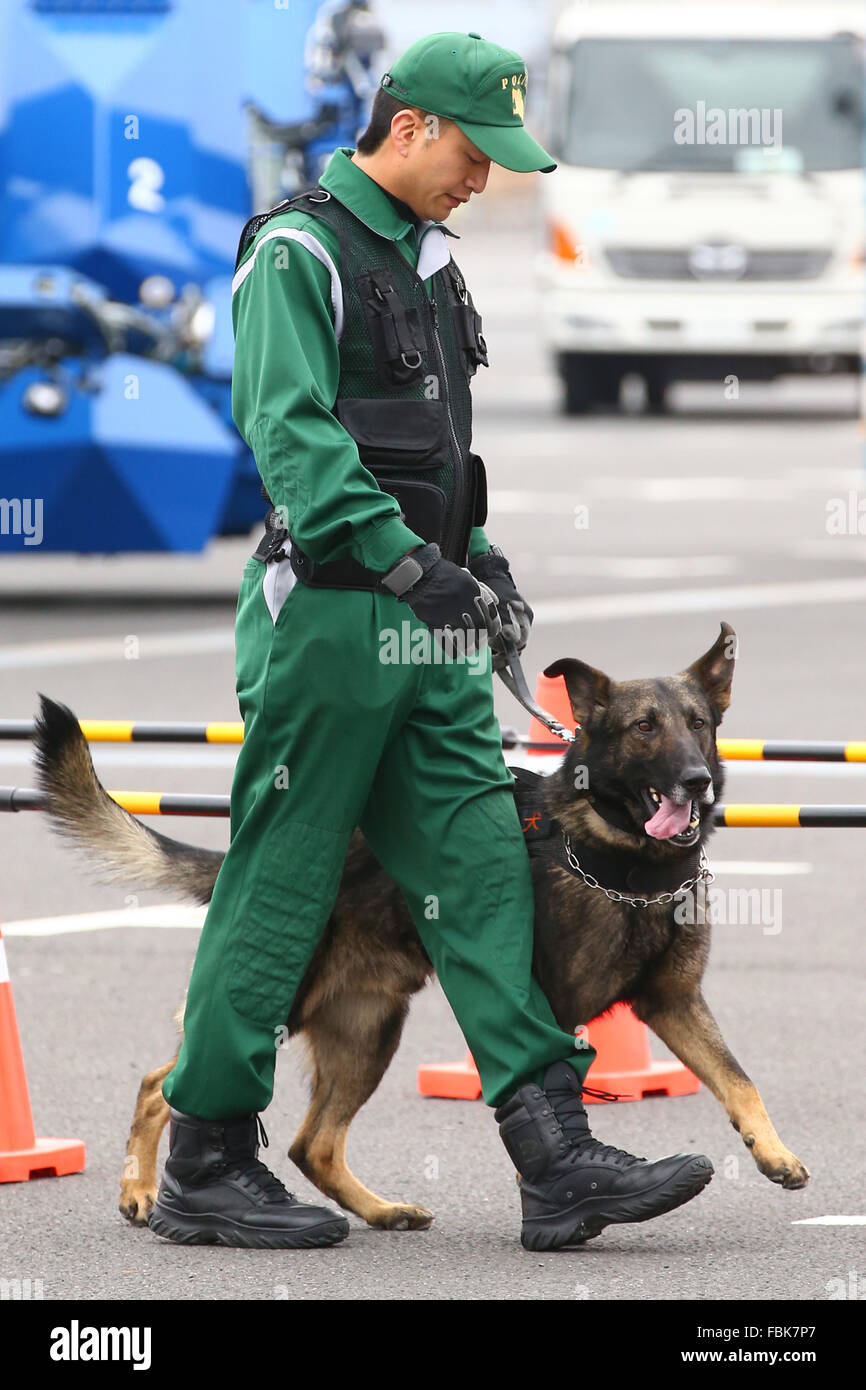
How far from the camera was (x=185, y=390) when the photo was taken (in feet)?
48.5

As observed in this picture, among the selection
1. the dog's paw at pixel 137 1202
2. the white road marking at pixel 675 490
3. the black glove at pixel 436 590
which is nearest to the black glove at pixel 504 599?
the black glove at pixel 436 590

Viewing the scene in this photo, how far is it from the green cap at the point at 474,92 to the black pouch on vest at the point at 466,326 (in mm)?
303

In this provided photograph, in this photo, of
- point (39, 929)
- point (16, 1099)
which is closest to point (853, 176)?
point (39, 929)

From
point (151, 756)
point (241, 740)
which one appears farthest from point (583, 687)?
point (151, 756)

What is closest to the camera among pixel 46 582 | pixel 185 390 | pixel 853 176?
pixel 185 390

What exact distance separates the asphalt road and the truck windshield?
792cm

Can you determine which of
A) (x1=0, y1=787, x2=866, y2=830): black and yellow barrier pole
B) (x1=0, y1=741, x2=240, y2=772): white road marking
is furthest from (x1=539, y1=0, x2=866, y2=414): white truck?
(x1=0, y1=787, x2=866, y2=830): black and yellow barrier pole

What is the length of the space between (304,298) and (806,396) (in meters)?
31.7

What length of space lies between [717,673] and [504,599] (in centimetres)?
48

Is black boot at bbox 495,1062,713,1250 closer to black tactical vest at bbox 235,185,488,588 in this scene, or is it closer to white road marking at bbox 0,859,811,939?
black tactical vest at bbox 235,185,488,588

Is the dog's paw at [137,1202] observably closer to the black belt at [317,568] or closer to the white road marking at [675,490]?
the black belt at [317,568]

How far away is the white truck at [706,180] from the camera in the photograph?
28266mm

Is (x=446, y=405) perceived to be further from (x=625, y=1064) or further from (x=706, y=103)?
(x=706, y=103)
